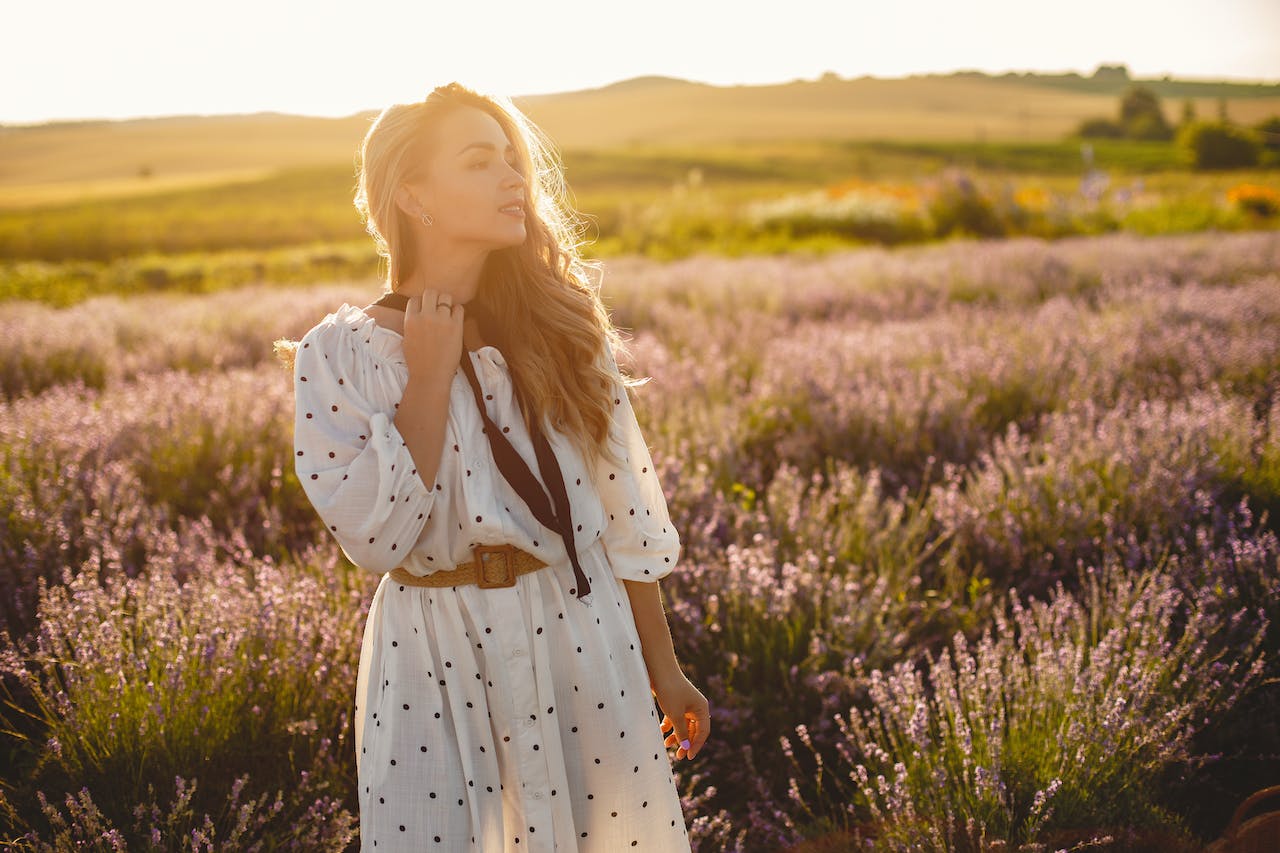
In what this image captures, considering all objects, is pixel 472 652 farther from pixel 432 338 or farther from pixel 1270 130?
pixel 1270 130

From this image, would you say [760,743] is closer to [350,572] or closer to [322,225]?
[350,572]

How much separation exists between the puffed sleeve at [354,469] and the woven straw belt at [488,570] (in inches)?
4.8

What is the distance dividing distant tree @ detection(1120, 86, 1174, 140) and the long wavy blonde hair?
67246 millimetres

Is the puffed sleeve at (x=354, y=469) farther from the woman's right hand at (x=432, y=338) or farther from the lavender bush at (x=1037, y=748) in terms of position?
the lavender bush at (x=1037, y=748)

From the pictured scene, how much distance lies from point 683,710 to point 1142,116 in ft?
225

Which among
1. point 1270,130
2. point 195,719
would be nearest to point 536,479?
point 195,719

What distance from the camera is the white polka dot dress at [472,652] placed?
4.97ft

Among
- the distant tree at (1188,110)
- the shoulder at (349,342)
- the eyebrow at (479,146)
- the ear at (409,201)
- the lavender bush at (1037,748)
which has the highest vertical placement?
the distant tree at (1188,110)

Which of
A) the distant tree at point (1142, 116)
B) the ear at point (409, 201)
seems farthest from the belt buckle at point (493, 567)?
the distant tree at point (1142, 116)

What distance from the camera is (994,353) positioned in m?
5.43

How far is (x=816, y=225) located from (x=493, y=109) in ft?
54.9

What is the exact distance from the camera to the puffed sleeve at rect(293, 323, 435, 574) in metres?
1.47

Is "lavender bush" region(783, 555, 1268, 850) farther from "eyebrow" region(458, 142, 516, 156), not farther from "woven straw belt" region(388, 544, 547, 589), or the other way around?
"eyebrow" region(458, 142, 516, 156)

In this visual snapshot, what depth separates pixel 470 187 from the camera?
1.64 m
